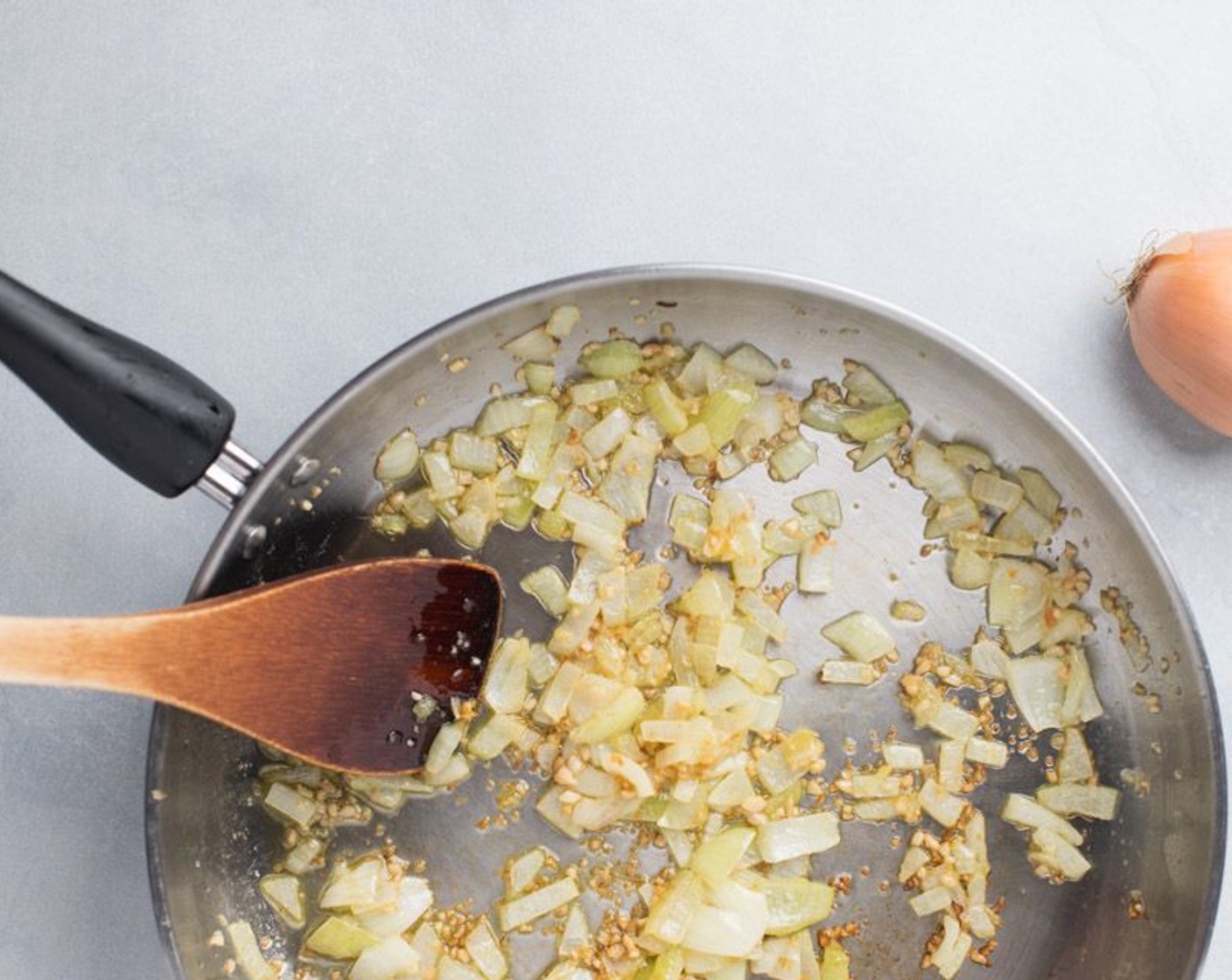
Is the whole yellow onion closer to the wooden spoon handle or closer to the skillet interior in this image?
the skillet interior

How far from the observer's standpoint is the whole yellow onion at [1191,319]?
4.37 feet

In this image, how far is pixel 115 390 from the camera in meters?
1.09

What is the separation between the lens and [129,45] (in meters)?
1.38

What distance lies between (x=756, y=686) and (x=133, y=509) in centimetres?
66

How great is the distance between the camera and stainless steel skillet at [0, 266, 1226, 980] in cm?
131

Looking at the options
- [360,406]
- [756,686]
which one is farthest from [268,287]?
[756,686]

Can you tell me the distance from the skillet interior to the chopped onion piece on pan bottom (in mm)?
18

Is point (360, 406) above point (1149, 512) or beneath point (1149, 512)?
beneath

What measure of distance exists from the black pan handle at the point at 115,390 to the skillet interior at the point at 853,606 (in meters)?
0.14

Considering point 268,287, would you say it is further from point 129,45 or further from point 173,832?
point 173,832

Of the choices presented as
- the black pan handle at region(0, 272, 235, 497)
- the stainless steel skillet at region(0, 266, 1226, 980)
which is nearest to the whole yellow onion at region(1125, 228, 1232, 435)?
the stainless steel skillet at region(0, 266, 1226, 980)

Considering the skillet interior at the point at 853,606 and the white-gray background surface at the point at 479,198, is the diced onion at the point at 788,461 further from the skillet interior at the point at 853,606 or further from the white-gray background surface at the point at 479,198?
the white-gray background surface at the point at 479,198

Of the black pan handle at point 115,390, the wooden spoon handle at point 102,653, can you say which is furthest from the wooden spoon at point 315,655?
the black pan handle at point 115,390

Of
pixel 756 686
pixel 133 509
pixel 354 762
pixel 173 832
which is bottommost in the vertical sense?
pixel 173 832
